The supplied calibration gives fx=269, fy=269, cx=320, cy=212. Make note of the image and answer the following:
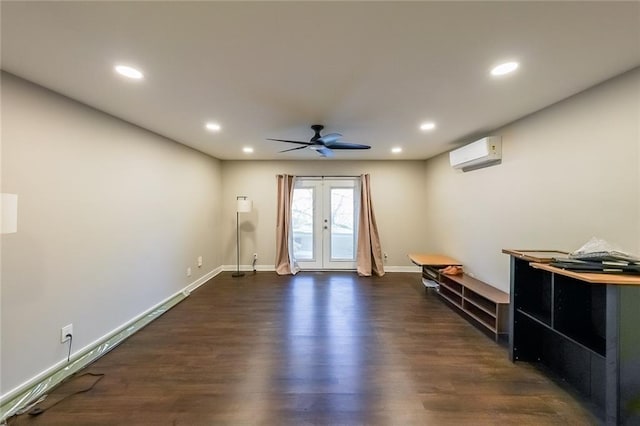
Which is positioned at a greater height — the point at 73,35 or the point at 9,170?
the point at 73,35

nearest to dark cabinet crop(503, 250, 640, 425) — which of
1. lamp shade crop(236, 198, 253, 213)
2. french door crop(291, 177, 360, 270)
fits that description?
french door crop(291, 177, 360, 270)

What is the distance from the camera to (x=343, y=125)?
10.7ft

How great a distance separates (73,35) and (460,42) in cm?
220

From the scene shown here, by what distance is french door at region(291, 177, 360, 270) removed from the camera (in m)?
5.84

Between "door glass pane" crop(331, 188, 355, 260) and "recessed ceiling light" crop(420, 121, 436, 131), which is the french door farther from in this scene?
"recessed ceiling light" crop(420, 121, 436, 131)

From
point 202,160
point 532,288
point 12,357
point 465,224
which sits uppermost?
point 202,160

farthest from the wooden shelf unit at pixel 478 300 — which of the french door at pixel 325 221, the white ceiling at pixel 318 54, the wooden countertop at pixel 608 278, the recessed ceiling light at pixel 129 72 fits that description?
the recessed ceiling light at pixel 129 72

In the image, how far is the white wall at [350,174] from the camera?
5781mm

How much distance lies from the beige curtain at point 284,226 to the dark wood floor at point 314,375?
1975 millimetres

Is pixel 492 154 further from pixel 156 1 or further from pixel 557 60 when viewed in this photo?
pixel 156 1

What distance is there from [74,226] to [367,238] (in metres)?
4.51

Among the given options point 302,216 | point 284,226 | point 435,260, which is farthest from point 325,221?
point 435,260

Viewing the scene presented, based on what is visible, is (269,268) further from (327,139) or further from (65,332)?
(65,332)

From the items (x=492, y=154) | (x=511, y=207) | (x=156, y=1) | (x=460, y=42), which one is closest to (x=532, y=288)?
(x=511, y=207)
